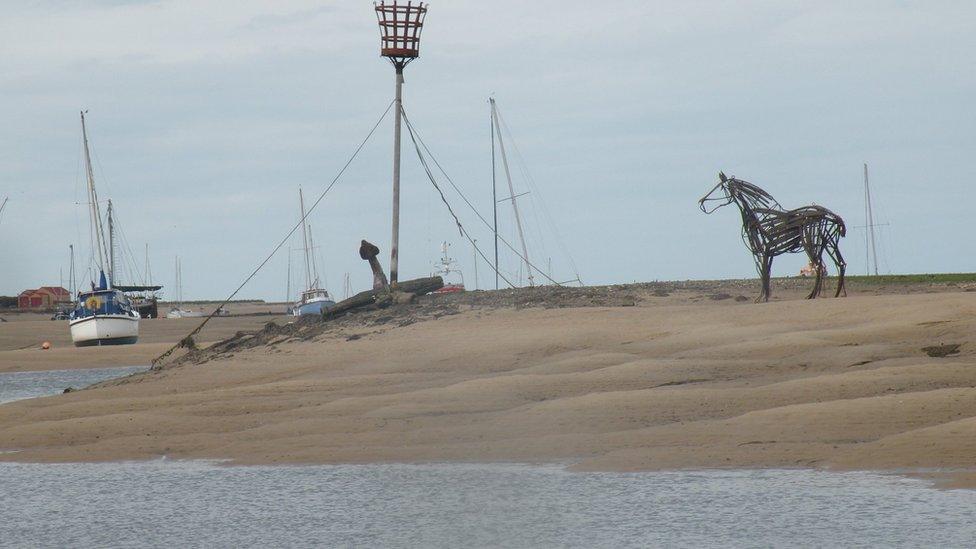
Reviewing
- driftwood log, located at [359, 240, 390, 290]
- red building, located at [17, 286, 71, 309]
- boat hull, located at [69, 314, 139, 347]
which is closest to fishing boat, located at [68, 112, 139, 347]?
boat hull, located at [69, 314, 139, 347]

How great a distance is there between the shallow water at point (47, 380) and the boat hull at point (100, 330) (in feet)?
35.2

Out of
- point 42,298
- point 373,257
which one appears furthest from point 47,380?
point 42,298

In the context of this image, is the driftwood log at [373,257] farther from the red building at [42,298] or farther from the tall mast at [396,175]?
the red building at [42,298]

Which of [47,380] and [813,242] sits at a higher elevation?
[813,242]

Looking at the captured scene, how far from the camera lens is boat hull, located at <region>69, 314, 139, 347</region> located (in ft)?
144

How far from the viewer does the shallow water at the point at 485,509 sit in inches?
360

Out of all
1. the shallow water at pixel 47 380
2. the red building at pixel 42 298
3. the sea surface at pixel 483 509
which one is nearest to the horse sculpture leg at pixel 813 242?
the sea surface at pixel 483 509

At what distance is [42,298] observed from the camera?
307 feet

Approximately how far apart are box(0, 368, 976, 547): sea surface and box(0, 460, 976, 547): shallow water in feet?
0.05

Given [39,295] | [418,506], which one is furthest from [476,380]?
[39,295]

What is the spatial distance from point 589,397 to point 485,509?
450 centimetres

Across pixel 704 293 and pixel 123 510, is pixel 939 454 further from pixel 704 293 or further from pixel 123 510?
pixel 704 293

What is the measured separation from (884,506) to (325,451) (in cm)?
628

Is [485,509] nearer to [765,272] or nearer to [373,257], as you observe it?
[765,272]
